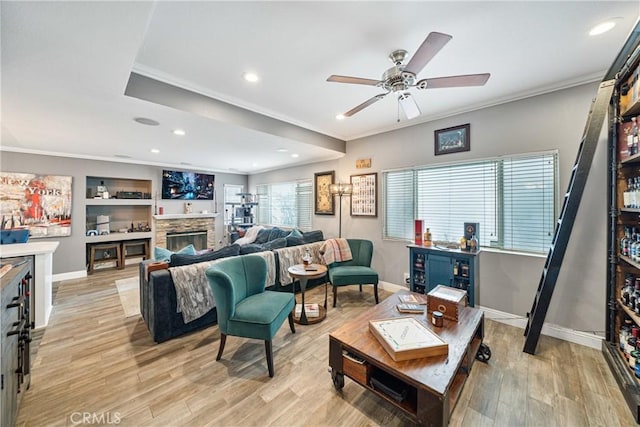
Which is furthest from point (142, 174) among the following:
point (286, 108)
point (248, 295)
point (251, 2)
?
point (251, 2)

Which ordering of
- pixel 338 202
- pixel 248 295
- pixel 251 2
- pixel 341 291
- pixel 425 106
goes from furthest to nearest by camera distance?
pixel 338 202, pixel 341 291, pixel 425 106, pixel 248 295, pixel 251 2

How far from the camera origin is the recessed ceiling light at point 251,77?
2.36 m

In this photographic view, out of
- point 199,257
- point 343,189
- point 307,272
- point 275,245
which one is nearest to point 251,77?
point 199,257

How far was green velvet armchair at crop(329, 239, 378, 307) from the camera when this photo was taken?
3391mm

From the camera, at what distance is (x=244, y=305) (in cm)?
228

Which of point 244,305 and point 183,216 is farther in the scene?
point 183,216

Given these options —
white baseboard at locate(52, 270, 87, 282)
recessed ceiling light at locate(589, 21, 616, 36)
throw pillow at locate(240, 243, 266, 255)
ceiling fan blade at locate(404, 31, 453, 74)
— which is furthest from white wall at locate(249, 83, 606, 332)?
white baseboard at locate(52, 270, 87, 282)

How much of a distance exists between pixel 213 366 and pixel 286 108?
3032 mm

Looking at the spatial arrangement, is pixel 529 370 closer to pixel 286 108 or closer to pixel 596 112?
pixel 596 112

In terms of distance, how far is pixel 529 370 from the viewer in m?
2.08

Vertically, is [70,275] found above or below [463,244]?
below

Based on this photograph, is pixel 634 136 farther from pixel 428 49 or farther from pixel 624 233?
pixel 428 49

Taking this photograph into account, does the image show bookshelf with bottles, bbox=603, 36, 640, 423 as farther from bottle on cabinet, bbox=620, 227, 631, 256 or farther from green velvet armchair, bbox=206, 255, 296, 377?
green velvet armchair, bbox=206, 255, 296, 377

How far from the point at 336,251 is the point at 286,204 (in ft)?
9.80
